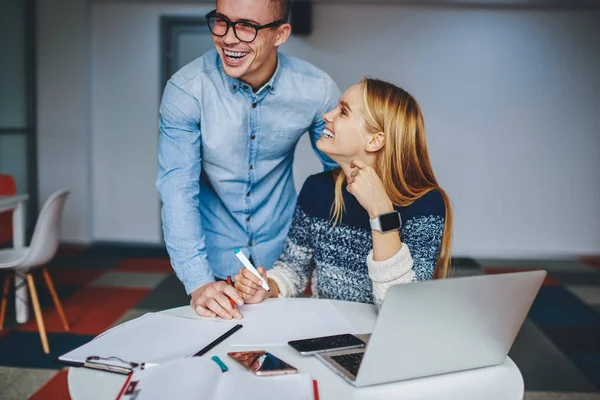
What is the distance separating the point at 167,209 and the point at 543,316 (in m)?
3.11

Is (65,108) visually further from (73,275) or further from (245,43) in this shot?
(245,43)

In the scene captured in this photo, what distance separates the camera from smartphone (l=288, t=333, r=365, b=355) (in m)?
1.16

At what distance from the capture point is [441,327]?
98 cm

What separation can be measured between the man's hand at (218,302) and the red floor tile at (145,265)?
3681 millimetres

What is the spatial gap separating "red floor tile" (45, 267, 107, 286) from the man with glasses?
2868 mm

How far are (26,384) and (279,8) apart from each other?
213 cm

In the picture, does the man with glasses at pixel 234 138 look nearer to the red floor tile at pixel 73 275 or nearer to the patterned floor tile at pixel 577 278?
the red floor tile at pixel 73 275

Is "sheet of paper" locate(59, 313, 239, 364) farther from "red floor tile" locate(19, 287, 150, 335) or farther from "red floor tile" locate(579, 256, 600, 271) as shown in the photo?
"red floor tile" locate(579, 256, 600, 271)

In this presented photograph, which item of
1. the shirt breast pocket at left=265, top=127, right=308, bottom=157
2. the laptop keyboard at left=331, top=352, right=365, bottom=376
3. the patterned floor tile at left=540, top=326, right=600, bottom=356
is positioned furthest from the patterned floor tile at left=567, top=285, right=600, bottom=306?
the laptop keyboard at left=331, top=352, right=365, bottom=376

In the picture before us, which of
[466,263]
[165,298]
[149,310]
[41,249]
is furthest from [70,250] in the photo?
[466,263]

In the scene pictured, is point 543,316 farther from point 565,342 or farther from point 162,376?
point 162,376

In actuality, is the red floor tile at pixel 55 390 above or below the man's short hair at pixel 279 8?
below

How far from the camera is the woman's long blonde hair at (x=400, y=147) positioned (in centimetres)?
168

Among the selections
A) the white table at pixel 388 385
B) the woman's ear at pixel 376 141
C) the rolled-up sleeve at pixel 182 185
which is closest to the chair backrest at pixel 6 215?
the rolled-up sleeve at pixel 182 185
